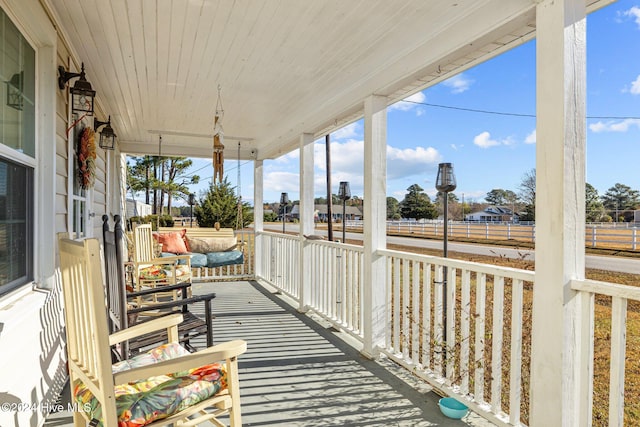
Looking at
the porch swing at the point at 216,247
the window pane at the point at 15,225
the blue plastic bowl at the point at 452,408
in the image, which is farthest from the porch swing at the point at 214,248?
the blue plastic bowl at the point at 452,408

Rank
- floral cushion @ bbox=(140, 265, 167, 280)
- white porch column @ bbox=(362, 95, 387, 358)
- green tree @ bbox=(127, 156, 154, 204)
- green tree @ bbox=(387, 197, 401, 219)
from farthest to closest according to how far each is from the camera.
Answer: green tree @ bbox=(127, 156, 154, 204)
floral cushion @ bbox=(140, 265, 167, 280)
green tree @ bbox=(387, 197, 401, 219)
white porch column @ bbox=(362, 95, 387, 358)

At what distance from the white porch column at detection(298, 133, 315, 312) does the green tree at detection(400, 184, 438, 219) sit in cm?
360

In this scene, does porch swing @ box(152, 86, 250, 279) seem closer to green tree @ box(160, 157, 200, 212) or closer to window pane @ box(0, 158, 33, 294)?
window pane @ box(0, 158, 33, 294)

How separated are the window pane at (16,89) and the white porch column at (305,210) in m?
2.88

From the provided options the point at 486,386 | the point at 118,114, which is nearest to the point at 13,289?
the point at 486,386

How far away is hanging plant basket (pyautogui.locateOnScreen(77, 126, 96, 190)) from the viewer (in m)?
3.18

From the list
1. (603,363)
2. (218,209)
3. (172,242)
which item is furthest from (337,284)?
(218,209)

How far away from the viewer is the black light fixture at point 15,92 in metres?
1.81

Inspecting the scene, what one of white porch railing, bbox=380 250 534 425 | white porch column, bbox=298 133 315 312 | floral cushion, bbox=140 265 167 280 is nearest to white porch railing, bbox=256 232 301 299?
white porch column, bbox=298 133 315 312

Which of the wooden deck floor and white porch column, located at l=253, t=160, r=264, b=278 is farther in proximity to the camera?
white porch column, located at l=253, t=160, r=264, b=278

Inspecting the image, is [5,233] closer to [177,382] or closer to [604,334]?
[177,382]

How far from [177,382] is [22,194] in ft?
4.57

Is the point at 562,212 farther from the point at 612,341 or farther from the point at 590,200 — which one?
the point at 590,200

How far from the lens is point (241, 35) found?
2574mm
